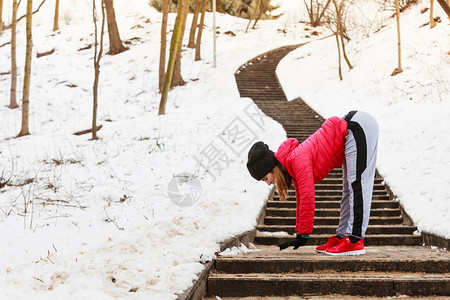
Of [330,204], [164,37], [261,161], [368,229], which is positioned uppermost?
[261,161]

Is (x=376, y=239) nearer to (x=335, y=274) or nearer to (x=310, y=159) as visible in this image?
(x=335, y=274)

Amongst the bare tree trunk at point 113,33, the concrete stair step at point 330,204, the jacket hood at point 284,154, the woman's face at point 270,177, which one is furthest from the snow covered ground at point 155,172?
the bare tree trunk at point 113,33

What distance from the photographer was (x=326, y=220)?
19.3 ft

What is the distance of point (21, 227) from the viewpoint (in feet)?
14.0

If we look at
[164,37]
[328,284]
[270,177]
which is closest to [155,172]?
[270,177]

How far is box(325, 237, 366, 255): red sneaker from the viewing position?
364cm

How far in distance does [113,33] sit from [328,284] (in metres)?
24.9

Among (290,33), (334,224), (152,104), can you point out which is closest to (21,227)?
(334,224)

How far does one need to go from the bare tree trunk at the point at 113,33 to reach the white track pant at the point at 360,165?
22987 mm

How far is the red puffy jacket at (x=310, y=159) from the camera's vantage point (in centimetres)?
340

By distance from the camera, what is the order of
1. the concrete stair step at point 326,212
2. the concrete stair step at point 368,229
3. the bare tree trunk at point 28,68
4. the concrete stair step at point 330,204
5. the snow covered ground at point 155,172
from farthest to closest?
the bare tree trunk at point 28,68 → the concrete stair step at point 330,204 → the concrete stair step at point 326,212 → the concrete stair step at point 368,229 → the snow covered ground at point 155,172

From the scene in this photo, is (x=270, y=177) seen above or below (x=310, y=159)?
below

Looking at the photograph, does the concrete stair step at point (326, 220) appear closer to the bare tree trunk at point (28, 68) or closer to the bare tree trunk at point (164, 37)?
the bare tree trunk at point (28, 68)

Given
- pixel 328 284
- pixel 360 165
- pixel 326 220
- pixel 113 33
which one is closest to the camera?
pixel 328 284
